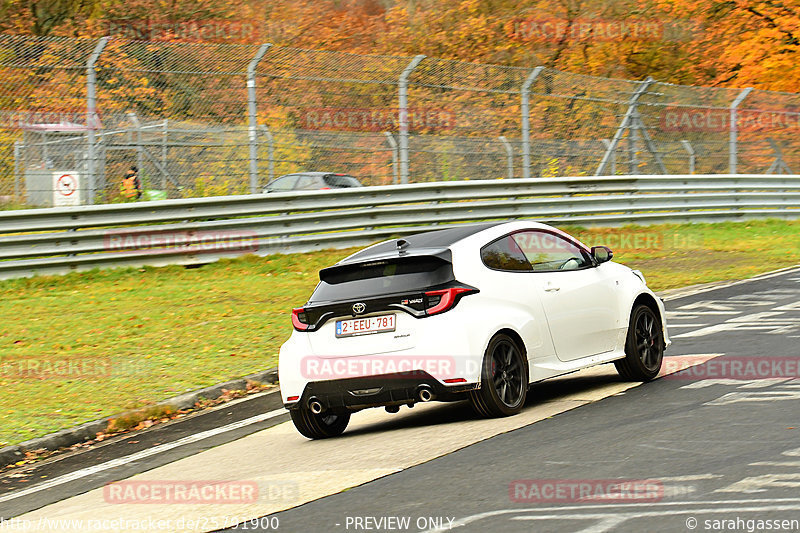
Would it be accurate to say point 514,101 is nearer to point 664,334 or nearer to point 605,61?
point 664,334

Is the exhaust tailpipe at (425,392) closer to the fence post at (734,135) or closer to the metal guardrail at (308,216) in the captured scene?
the metal guardrail at (308,216)

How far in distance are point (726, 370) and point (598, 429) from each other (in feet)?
8.25

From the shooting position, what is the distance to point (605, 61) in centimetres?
4494

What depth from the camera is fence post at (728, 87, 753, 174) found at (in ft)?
86.8

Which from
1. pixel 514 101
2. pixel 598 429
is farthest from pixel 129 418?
pixel 514 101

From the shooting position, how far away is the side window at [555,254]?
9.48 meters

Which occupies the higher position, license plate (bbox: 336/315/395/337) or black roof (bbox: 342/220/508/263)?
black roof (bbox: 342/220/508/263)

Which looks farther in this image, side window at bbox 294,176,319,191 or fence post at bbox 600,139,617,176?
fence post at bbox 600,139,617,176

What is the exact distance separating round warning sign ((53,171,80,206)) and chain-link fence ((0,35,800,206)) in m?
0.02

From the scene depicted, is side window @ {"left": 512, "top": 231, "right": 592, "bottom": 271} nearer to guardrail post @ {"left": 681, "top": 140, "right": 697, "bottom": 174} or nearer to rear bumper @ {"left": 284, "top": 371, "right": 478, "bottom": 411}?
rear bumper @ {"left": 284, "top": 371, "right": 478, "bottom": 411}

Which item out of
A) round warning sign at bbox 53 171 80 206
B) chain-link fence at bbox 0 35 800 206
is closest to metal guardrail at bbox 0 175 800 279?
round warning sign at bbox 53 171 80 206

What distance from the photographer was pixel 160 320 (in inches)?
569

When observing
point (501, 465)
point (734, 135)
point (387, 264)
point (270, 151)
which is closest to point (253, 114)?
point (270, 151)

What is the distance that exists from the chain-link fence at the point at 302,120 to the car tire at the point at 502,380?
10.9 metres
